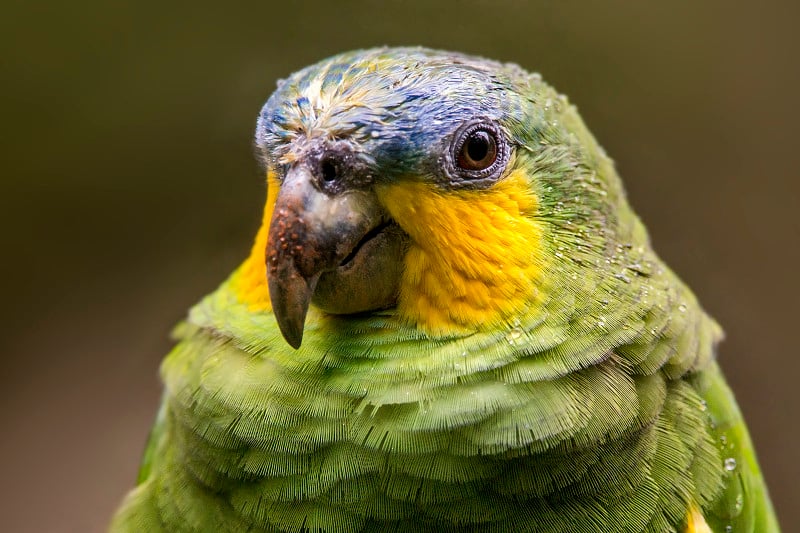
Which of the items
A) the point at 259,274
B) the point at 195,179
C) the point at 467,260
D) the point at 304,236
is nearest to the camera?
the point at 304,236

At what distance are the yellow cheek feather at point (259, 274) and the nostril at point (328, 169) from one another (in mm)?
189

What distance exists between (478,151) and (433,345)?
35cm

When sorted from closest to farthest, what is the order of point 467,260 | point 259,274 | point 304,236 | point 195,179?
1. point 304,236
2. point 467,260
3. point 259,274
4. point 195,179

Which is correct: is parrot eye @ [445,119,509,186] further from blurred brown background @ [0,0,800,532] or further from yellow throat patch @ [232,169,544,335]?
blurred brown background @ [0,0,800,532]

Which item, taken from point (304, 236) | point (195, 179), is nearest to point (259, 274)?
point (304, 236)

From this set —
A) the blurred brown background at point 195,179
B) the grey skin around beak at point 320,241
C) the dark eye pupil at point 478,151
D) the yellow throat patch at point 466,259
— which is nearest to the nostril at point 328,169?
the grey skin around beak at point 320,241

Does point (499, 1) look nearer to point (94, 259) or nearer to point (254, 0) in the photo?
point (254, 0)

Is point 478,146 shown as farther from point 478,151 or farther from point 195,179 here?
point 195,179

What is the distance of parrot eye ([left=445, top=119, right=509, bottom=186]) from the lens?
Answer: 1318 millimetres

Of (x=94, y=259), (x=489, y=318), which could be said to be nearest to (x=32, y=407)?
(x=94, y=259)

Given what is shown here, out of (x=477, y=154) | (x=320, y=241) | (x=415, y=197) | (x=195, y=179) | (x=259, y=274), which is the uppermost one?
(x=477, y=154)

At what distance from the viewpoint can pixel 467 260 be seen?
1339 millimetres

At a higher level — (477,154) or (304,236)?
(477,154)

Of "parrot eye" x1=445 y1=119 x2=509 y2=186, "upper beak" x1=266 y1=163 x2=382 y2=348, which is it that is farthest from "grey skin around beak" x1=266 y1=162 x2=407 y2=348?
"parrot eye" x1=445 y1=119 x2=509 y2=186
